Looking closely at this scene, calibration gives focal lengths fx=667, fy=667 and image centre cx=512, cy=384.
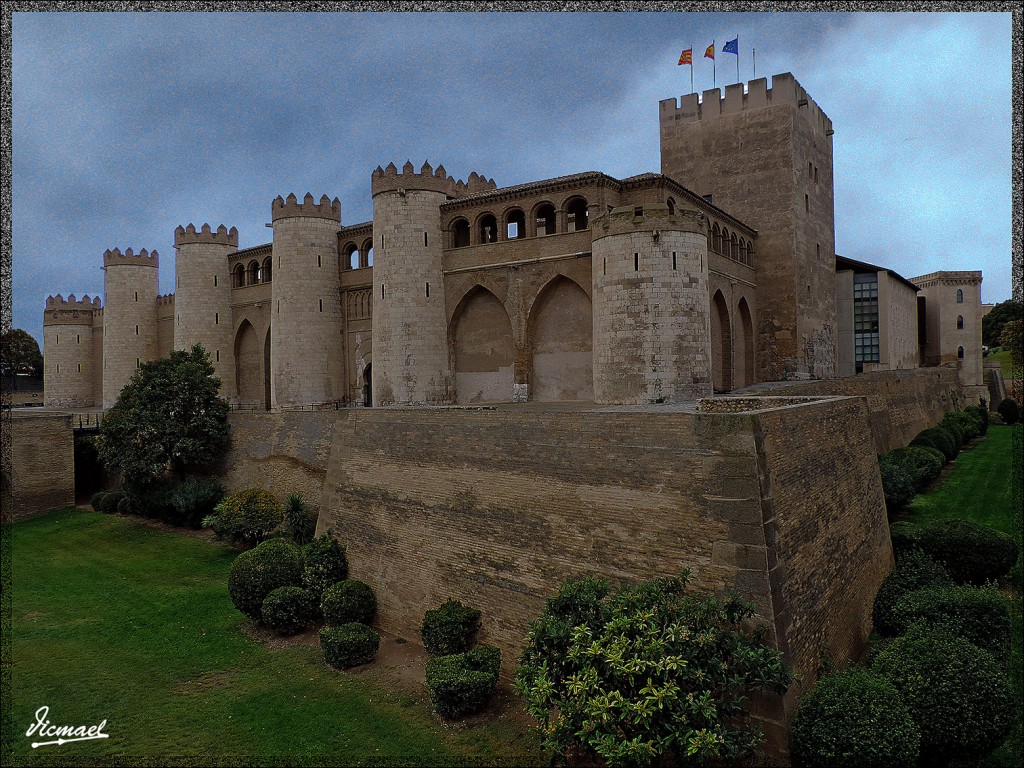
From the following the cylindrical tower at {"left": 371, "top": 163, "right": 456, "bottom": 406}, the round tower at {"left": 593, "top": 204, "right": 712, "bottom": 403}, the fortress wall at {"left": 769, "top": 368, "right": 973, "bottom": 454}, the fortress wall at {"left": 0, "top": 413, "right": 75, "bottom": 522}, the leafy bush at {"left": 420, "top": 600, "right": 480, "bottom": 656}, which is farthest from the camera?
the fortress wall at {"left": 0, "top": 413, "right": 75, "bottom": 522}

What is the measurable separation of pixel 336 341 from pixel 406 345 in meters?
6.16

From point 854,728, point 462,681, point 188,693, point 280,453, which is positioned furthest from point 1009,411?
point 188,693

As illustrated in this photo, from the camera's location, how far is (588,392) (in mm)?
22141

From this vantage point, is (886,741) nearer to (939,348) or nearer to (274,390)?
(274,390)

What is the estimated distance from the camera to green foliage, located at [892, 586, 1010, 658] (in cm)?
1039

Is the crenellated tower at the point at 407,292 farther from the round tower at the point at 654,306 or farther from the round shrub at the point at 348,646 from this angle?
the round shrub at the point at 348,646

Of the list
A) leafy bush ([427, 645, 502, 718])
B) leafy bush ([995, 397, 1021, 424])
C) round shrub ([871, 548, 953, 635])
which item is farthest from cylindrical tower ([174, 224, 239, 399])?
leafy bush ([995, 397, 1021, 424])

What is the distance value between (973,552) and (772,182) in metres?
19.2

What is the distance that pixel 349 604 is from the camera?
578 inches

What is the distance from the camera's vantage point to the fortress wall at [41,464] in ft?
82.8

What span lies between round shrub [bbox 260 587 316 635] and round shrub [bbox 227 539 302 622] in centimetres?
40

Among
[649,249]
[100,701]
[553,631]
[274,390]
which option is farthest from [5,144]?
[274,390]

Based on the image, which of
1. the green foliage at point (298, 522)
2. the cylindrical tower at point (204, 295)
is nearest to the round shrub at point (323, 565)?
the green foliage at point (298, 522)

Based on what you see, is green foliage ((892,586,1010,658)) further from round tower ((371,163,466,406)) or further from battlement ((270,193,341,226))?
battlement ((270,193,341,226))
